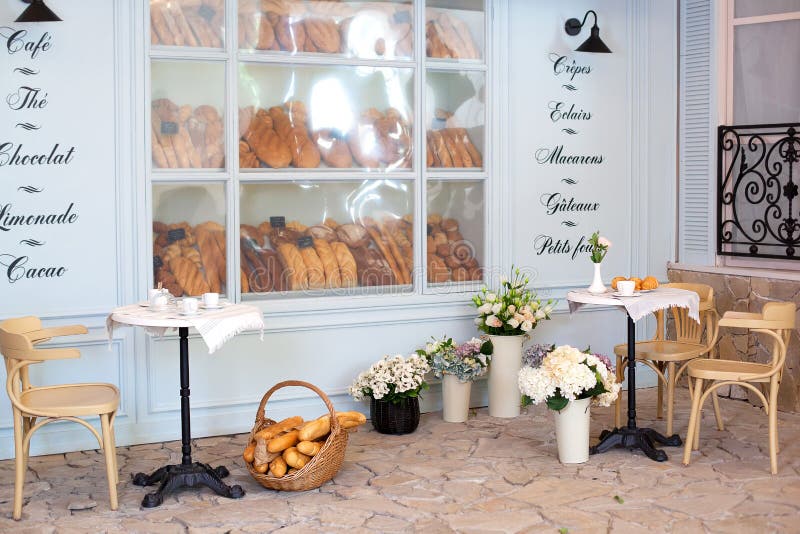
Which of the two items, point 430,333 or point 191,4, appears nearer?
point 191,4

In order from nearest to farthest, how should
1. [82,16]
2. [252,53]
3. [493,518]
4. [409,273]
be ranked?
[493,518] → [82,16] → [252,53] → [409,273]

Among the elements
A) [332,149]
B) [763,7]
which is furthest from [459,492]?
[763,7]

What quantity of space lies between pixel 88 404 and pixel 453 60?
3.23m

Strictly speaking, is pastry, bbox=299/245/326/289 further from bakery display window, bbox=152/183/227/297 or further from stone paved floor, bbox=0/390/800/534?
stone paved floor, bbox=0/390/800/534

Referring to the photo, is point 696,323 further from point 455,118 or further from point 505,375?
point 455,118

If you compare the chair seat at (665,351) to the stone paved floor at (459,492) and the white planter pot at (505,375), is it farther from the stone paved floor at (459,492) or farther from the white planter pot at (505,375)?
the white planter pot at (505,375)

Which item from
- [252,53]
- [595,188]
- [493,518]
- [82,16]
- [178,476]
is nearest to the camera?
[493,518]

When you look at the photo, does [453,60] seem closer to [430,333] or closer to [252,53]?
[252,53]

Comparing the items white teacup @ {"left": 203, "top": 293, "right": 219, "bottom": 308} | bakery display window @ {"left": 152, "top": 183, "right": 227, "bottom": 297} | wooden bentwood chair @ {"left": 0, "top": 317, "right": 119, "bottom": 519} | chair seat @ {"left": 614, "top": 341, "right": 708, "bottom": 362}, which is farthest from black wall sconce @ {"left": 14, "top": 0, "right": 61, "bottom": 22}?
chair seat @ {"left": 614, "top": 341, "right": 708, "bottom": 362}

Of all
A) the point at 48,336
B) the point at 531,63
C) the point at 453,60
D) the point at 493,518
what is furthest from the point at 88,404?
the point at 531,63

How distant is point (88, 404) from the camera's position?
4168 millimetres

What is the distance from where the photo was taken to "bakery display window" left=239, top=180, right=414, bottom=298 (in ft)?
18.8

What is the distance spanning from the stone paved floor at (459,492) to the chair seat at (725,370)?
48cm

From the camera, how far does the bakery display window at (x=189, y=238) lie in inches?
215
